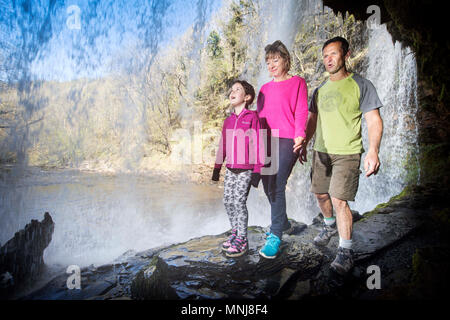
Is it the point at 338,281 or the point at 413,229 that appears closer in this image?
the point at 338,281

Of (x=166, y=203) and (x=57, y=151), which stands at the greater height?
(x=57, y=151)

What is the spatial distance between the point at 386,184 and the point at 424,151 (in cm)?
99

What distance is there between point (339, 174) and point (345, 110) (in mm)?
589

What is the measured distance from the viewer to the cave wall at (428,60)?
9.41 ft

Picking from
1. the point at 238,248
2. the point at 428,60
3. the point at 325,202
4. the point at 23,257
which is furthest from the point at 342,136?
the point at 23,257

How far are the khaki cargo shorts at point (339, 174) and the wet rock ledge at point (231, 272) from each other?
2.07 ft

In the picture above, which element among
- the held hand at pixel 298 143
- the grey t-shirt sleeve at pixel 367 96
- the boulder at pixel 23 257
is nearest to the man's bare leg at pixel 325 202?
the held hand at pixel 298 143

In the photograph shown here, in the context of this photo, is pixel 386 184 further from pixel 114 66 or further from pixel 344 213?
pixel 114 66

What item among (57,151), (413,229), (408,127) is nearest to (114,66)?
(57,151)

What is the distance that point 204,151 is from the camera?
6875 mm

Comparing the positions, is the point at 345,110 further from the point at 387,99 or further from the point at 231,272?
the point at 387,99

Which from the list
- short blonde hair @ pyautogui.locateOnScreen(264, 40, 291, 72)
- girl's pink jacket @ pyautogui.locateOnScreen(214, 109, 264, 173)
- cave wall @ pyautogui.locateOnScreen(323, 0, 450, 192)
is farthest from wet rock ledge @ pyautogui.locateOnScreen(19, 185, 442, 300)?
cave wall @ pyautogui.locateOnScreen(323, 0, 450, 192)

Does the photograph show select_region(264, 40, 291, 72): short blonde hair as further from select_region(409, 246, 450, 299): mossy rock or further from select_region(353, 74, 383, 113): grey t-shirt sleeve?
select_region(409, 246, 450, 299): mossy rock

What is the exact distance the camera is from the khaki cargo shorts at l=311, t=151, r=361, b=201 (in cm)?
180
